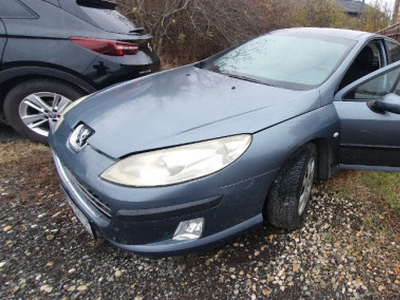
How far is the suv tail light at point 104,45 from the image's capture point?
2.89 metres

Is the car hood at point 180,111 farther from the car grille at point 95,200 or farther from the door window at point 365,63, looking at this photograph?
the door window at point 365,63

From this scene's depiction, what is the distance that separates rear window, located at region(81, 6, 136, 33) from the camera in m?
3.04

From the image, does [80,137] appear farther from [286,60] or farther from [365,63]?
[365,63]

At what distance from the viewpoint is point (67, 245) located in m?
1.93

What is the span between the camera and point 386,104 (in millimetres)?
2020

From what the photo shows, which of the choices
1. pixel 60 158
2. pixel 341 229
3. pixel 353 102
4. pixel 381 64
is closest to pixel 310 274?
pixel 341 229

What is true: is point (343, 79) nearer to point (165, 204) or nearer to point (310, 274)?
point (310, 274)

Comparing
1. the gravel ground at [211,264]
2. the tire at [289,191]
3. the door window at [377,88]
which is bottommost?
the gravel ground at [211,264]

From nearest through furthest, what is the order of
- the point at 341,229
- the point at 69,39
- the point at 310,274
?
the point at 310,274
the point at 341,229
the point at 69,39

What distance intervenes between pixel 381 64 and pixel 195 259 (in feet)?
8.77

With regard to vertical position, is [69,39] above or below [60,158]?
above

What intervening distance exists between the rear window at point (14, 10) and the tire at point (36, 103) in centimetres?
59

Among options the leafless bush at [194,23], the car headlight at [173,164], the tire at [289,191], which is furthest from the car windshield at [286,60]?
the leafless bush at [194,23]

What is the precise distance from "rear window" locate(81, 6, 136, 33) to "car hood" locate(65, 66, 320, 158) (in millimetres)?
1087
